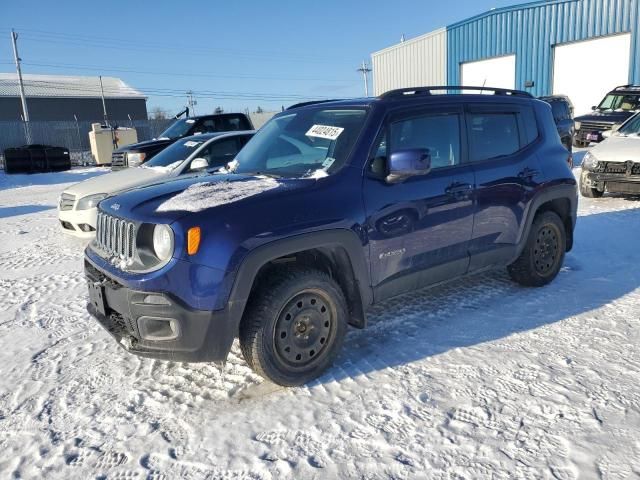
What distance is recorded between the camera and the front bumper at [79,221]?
664 cm

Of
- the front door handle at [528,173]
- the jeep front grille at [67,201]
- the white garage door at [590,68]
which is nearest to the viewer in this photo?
the front door handle at [528,173]

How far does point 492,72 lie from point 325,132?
932 inches

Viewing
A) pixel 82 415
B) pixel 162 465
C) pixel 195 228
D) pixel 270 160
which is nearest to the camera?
pixel 162 465

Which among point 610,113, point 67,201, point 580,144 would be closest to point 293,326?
point 67,201

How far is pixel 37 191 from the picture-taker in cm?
1454

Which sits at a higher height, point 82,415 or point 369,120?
point 369,120

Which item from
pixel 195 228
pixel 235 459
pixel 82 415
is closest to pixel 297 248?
pixel 195 228

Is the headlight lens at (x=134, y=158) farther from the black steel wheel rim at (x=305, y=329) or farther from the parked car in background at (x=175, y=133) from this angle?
the black steel wheel rim at (x=305, y=329)

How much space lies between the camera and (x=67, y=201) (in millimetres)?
6961

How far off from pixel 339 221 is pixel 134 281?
1255 millimetres

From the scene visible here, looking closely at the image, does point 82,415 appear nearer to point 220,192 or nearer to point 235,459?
point 235,459

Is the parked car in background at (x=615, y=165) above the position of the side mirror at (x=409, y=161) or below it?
below

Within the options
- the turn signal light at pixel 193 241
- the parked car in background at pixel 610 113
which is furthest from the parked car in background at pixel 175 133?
the parked car in background at pixel 610 113

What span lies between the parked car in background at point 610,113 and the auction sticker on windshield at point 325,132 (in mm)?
14873
